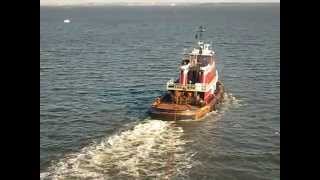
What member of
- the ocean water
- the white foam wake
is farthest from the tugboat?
the white foam wake

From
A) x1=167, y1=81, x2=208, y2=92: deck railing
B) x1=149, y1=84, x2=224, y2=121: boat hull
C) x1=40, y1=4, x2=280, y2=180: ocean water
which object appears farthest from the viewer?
x1=167, y1=81, x2=208, y2=92: deck railing

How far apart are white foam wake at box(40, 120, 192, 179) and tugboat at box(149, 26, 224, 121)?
2.57 metres

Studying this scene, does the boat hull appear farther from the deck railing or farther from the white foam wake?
the white foam wake

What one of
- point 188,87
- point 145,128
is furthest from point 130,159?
point 188,87

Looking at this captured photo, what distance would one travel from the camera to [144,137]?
20.8 meters

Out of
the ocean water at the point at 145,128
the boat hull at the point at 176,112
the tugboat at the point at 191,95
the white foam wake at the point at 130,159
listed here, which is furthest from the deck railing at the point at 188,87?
the white foam wake at the point at 130,159

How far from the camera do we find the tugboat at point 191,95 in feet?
80.1

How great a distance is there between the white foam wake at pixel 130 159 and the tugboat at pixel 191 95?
2567 millimetres

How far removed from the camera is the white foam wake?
53.7 feet

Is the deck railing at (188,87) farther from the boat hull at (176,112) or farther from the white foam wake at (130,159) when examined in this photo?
the white foam wake at (130,159)

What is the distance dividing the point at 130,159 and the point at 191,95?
984 cm
